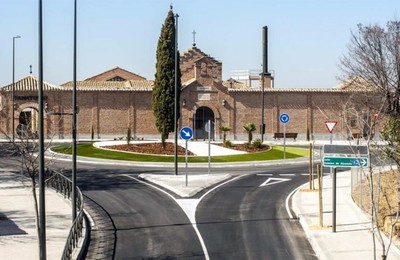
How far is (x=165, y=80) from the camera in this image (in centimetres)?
4819

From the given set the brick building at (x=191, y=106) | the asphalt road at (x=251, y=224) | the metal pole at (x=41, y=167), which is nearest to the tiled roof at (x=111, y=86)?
the brick building at (x=191, y=106)

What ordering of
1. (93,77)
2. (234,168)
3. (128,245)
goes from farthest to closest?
(93,77), (234,168), (128,245)

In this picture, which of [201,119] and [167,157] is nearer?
[167,157]

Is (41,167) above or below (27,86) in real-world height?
below

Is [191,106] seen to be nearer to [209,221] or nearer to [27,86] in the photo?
[27,86]

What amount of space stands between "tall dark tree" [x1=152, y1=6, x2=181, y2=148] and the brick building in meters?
10.6

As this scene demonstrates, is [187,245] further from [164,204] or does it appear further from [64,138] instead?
[64,138]

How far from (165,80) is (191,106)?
11.6 m

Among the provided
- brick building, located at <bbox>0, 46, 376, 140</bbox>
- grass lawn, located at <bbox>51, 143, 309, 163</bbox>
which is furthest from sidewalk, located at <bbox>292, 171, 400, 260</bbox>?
brick building, located at <bbox>0, 46, 376, 140</bbox>

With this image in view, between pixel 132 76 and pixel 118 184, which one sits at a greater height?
pixel 132 76

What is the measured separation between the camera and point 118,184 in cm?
3034

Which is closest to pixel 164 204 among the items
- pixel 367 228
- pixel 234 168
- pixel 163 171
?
pixel 367 228

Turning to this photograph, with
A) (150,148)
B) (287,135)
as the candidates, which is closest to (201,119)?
(287,135)

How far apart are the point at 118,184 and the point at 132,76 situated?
5627cm
